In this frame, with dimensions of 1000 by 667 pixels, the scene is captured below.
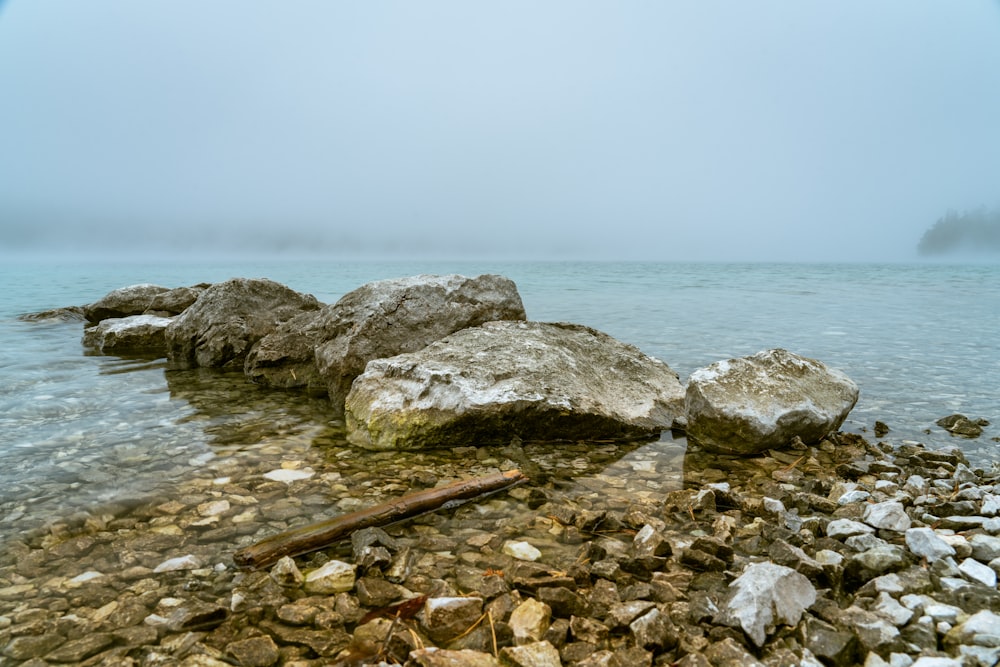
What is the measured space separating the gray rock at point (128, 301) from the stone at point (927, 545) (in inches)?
655

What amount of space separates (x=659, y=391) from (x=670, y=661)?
440cm

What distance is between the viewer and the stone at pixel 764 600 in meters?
2.42

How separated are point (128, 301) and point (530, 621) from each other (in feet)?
55.2

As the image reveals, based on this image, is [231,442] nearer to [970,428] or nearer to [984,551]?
[984,551]

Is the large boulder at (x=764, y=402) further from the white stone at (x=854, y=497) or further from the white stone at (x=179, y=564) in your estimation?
the white stone at (x=179, y=564)

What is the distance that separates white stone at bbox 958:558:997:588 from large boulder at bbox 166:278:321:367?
892cm

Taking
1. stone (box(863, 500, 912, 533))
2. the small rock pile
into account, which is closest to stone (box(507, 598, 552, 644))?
the small rock pile

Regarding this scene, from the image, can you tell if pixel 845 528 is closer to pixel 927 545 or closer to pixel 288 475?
pixel 927 545

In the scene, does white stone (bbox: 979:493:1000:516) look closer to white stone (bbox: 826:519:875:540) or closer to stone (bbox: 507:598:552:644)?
white stone (bbox: 826:519:875:540)

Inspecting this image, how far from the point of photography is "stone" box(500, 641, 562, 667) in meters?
2.34

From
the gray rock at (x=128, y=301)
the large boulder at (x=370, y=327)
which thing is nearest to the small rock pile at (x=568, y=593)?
the large boulder at (x=370, y=327)

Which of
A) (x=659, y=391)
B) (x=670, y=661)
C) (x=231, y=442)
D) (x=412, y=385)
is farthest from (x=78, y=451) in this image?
(x=659, y=391)

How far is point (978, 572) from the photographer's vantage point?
2.81 metres

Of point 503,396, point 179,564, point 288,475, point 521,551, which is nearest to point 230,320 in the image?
point 288,475
